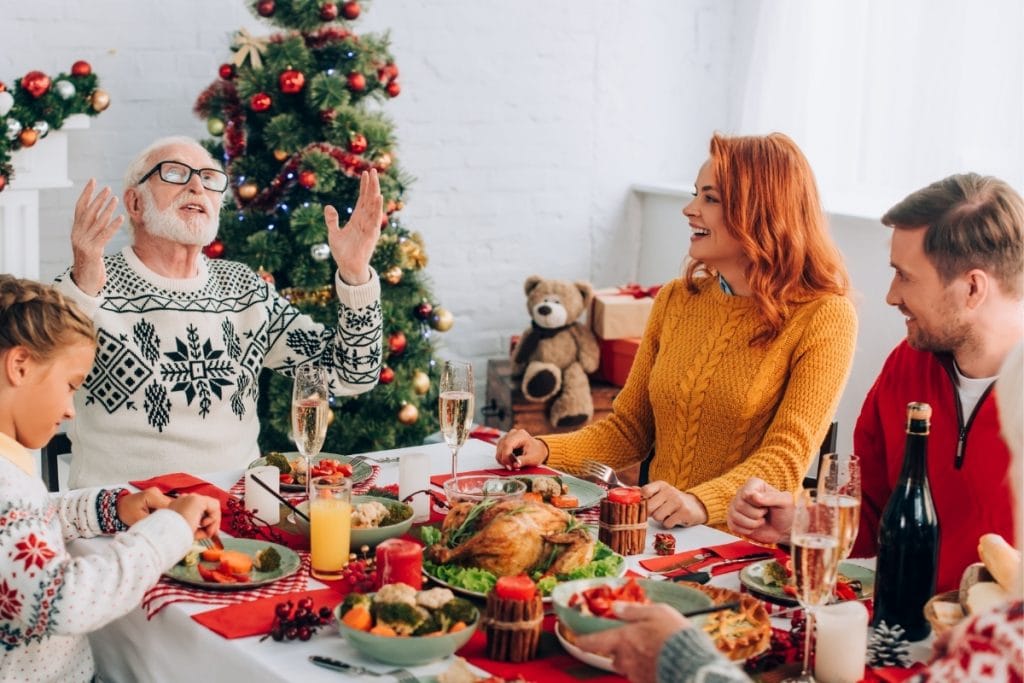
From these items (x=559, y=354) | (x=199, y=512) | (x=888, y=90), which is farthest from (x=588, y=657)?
(x=888, y=90)

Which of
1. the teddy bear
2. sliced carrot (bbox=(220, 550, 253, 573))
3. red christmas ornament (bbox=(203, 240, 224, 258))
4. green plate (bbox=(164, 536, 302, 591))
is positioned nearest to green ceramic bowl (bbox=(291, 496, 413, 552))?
green plate (bbox=(164, 536, 302, 591))

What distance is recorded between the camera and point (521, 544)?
1650mm

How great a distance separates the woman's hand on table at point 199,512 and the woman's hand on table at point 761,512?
0.75m

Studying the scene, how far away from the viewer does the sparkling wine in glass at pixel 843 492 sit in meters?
1.42

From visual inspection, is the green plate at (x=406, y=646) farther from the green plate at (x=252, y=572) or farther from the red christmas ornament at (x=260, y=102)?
the red christmas ornament at (x=260, y=102)

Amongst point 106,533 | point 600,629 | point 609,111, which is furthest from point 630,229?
point 600,629

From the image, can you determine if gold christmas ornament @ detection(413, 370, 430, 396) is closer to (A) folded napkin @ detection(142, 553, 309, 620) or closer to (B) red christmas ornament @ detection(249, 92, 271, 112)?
(B) red christmas ornament @ detection(249, 92, 271, 112)

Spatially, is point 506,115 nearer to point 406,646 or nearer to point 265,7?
point 265,7

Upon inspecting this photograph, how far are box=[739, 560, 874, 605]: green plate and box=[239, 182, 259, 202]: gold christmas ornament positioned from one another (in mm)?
2217

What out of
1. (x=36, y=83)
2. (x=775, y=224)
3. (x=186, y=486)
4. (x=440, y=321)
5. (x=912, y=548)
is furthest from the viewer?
(x=440, y=321)

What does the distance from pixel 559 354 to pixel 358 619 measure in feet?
8.84

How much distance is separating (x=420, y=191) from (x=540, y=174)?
510 mm

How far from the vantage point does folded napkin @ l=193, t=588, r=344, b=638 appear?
1525 mm

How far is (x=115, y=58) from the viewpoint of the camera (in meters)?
3.87
